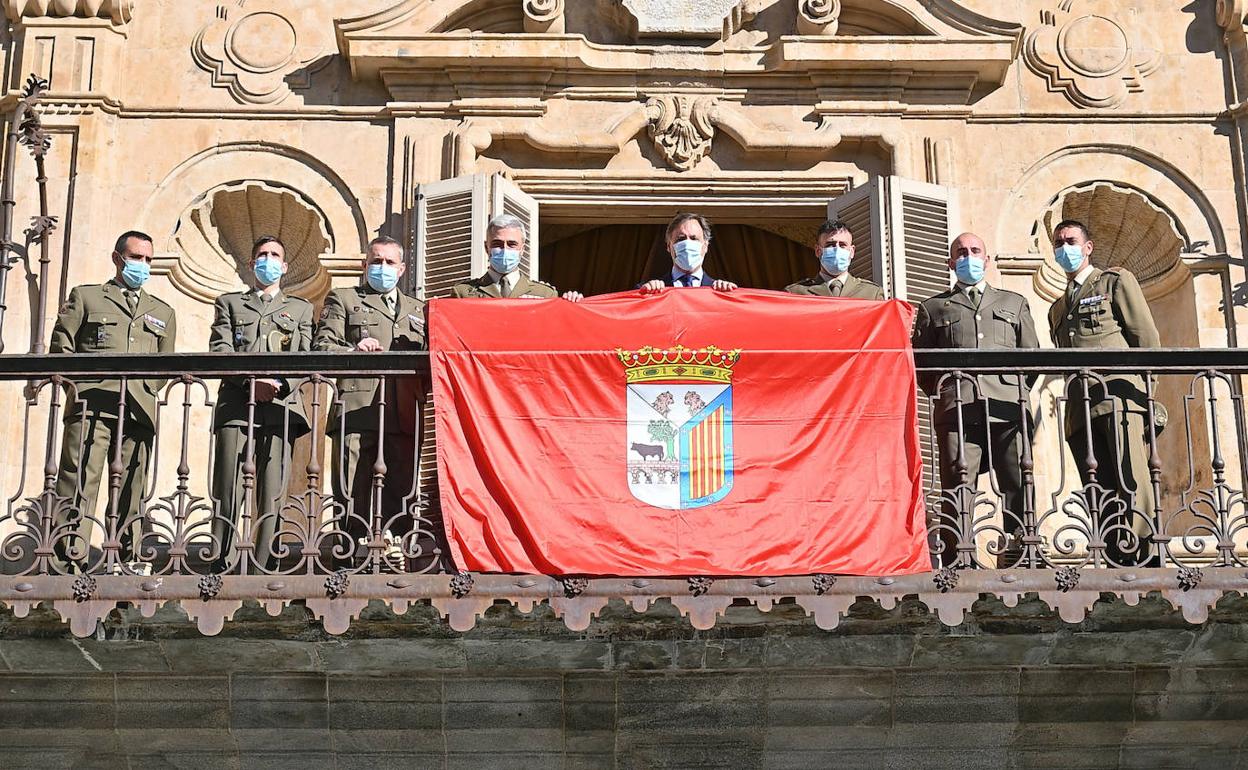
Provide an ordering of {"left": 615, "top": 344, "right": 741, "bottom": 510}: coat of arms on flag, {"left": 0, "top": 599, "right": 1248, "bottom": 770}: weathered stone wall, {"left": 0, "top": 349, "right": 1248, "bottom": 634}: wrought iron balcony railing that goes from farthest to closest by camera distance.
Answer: {"left": 0, "top": 599, "right": 1248, "bottom": 770}: weathered stone wall
{"left": 615, "top": 344, "right": 741, "bottom": 510}: coat of arms on flag
{"left": 0, "top": 349, "right": 1248, "bottom": 634}: wrought iron balcony railing

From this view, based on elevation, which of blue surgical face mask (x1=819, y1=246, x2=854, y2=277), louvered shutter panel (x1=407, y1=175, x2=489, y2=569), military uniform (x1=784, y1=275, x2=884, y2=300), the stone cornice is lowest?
military uniform (x1=784, y1=275, x2=884, y2=300)

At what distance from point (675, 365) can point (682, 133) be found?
335 centimetres

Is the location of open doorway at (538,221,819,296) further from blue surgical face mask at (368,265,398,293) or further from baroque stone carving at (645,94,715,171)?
blue surgical face mask at (368,265,398,293)

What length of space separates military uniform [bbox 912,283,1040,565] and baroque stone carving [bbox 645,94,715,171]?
97.9 inches

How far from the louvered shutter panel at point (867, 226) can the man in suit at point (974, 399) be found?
1397 mm

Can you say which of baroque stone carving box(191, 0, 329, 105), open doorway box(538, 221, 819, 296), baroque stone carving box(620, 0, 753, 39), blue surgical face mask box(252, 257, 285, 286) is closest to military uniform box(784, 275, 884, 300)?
blue surgical face mask box(252, 257, 285, 286)

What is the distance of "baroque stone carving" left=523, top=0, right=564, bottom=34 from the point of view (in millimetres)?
13648

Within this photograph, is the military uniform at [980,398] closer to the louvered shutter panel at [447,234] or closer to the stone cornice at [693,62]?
the stone cornice at [693,62]

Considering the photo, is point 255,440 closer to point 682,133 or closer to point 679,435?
point 679,435

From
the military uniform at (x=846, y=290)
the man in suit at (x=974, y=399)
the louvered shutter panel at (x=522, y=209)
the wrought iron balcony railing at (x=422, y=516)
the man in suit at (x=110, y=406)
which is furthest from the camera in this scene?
the louvered shutter panel at (x=522, y=209)

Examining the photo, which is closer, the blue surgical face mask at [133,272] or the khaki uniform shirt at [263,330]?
the khaki uniform shirt at [263,330]

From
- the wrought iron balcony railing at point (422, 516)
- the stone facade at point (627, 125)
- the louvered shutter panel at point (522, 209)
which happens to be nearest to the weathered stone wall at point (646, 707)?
the wrought iron balcony railing at point (422, 516)

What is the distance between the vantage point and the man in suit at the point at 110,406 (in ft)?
35.5

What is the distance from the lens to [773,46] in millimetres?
13781
